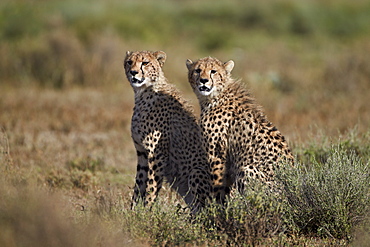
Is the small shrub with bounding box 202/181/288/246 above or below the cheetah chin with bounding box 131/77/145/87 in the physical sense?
below

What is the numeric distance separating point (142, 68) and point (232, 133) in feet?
3.25

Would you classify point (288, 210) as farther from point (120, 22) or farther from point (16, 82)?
point (120, 22)

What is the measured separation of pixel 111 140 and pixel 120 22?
923cm

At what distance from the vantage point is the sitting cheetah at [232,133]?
4.34 metres

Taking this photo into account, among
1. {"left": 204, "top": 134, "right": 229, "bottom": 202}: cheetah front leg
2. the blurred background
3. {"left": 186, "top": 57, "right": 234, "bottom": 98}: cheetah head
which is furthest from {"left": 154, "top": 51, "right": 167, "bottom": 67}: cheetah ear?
the blurred background

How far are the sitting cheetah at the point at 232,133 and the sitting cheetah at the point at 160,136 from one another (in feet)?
0.70

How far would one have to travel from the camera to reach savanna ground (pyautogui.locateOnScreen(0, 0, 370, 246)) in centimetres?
391

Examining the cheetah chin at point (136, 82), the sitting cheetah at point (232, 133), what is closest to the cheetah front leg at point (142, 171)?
the cheetah chin at point (136, 82)

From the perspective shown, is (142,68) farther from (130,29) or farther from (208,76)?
(130,29)

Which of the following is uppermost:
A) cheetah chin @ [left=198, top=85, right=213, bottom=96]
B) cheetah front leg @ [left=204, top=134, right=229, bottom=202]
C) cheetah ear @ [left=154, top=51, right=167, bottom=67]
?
cheetah ear @ [left=154, top=51, right=167, bottom=67]

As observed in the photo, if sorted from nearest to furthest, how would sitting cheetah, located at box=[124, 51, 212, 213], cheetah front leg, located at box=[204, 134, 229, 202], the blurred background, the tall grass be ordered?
cheetah front leg, located at box=[204, 134, 229, 202] < sitting cheetah, located at box=[124, 51, 212, 213] < the blurred background < the tall grass

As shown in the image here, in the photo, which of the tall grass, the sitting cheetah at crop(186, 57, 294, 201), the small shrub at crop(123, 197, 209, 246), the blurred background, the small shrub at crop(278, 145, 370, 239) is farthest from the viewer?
the tall grass

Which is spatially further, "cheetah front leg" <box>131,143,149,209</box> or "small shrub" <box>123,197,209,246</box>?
"cheetah front leg" <box>131,143,149,209</box>

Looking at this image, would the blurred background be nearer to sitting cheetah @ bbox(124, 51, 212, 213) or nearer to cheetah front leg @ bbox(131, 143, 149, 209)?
sitting cheetah @ bbox(124, 51, 212, 213)
